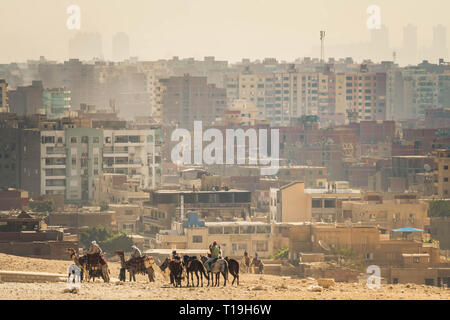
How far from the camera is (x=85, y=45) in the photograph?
118188 mm

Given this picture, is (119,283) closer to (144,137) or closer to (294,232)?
(294,232)

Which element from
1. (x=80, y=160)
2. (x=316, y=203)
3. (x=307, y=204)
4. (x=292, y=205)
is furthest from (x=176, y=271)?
(x=80, y=160)

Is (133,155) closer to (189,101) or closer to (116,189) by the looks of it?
(116,189)

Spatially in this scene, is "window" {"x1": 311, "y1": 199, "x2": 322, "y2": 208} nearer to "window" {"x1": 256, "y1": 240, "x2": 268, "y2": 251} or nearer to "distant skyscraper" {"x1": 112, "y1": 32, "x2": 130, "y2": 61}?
"window" {"x1": 256, "y1": 240, "x2": 268, "y2": 251}

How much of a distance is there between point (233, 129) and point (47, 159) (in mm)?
30711

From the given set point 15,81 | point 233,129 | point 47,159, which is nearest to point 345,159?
point 233,129

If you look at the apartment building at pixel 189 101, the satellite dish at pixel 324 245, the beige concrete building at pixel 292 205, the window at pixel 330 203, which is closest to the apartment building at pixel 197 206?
the beige concrete building at pixel 292 205

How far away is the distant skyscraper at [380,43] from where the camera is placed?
118m

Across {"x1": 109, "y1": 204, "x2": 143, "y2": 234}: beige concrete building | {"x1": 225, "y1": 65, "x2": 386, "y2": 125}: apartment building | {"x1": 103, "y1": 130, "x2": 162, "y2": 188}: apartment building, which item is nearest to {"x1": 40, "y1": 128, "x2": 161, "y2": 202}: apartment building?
{"x1": 103, "y1": 130, "x2": 162, "y2": 188}: apartment building

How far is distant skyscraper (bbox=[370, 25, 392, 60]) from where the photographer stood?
11819 centimetres

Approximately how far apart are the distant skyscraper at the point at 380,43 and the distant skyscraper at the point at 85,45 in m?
A: 21.6

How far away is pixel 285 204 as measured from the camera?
4575 centimetres

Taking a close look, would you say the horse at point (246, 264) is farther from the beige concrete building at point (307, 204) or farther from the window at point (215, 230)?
the beige concrete building at point (307, 204)

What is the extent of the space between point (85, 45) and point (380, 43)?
24.0m
